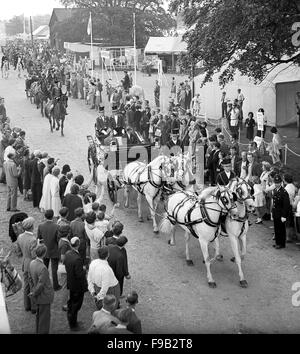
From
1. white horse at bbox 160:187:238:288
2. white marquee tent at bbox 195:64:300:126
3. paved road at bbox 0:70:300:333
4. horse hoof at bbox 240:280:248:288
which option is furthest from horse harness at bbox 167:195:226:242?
white marquee tent at bbox 195:64:300:126

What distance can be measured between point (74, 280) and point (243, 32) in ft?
30.5

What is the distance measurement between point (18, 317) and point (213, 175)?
7858 millimetres

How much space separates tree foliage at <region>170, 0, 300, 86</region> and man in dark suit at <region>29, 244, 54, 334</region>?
8946 mm

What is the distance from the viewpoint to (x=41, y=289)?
8195 millimetres

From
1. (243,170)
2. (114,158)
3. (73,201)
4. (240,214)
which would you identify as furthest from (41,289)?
(243,170)

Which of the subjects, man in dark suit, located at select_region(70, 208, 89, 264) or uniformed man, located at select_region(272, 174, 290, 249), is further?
uniformed man, located at select_region(272, 174, 290, 249)

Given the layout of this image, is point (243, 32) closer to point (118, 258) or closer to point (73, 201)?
point (73, 201)

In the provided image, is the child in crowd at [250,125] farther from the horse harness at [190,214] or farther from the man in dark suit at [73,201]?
the man in dark suit at [73,201]

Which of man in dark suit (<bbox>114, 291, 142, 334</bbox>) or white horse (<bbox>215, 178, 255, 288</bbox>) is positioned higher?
white horse (<bbox>215, 178, 255, 288</bbox>)

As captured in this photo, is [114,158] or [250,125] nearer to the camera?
[114,158]

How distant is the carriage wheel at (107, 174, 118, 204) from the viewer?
14.7 meters

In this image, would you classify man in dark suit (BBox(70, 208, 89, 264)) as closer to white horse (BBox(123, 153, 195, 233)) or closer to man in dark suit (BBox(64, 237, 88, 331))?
man in dark suit (BBox(64, 237, 88, 331))

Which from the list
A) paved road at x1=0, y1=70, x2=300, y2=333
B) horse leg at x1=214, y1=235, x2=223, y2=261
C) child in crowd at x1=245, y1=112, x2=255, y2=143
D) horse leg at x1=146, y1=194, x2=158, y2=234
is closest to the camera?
paved road at x1=0, y1=70, x2=300, y2=333

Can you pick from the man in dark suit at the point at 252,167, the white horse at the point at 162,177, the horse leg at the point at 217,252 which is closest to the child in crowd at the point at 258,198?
the man in dark suit at the point at 252,167
